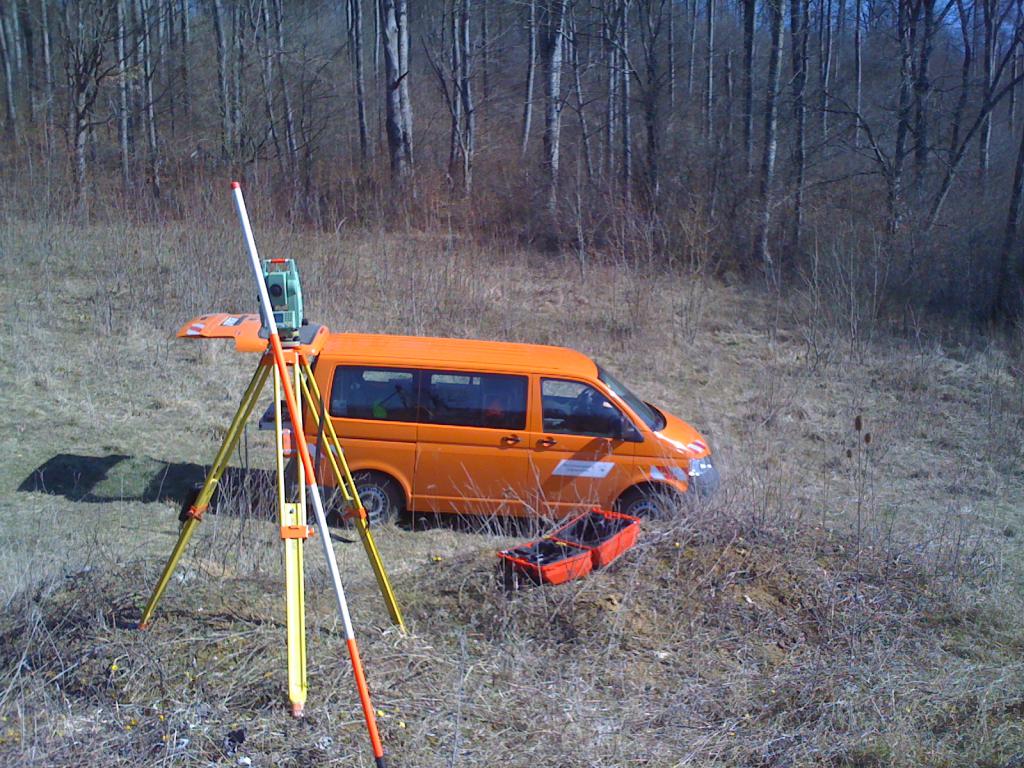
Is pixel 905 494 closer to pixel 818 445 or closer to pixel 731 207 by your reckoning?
pixel 818 445

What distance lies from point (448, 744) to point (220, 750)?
85cm

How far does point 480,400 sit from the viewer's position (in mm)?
8945

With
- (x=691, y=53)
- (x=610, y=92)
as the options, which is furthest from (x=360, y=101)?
(x=691, y=53)

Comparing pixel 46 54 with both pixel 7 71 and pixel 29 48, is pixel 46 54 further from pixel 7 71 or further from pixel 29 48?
pixel 29 48

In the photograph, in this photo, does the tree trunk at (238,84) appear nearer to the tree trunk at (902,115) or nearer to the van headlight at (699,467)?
the tree trunk at (902,115)

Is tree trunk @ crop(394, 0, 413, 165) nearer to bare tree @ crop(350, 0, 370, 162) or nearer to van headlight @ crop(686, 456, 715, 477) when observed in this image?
bare tree @ crop(350, 0, 370, 162)

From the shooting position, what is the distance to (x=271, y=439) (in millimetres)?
11781

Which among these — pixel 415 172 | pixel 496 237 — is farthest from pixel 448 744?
pixel 415 172

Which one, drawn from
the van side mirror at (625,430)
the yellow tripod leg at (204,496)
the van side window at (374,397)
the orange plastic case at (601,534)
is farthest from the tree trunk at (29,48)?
the yellow tripod leg at (204,496)

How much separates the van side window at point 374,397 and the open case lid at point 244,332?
11.1 ft

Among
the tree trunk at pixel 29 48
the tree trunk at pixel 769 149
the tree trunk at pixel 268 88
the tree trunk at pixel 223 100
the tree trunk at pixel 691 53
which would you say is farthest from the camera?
the tree trunk at pixel 691 53

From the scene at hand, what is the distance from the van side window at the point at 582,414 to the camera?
893cm

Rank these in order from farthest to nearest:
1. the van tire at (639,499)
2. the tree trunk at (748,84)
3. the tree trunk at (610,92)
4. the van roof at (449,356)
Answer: the tree trunk at (610,92) < the tree trunk at (748,84) < the van roof at (449,356) < the van tire at (639,499)

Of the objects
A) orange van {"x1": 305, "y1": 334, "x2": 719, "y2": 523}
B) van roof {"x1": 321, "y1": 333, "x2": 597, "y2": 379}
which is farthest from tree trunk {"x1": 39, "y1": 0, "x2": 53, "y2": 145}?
orange van {"x1": 305, "y1": 334, "x2": 719, "y2": 523}
